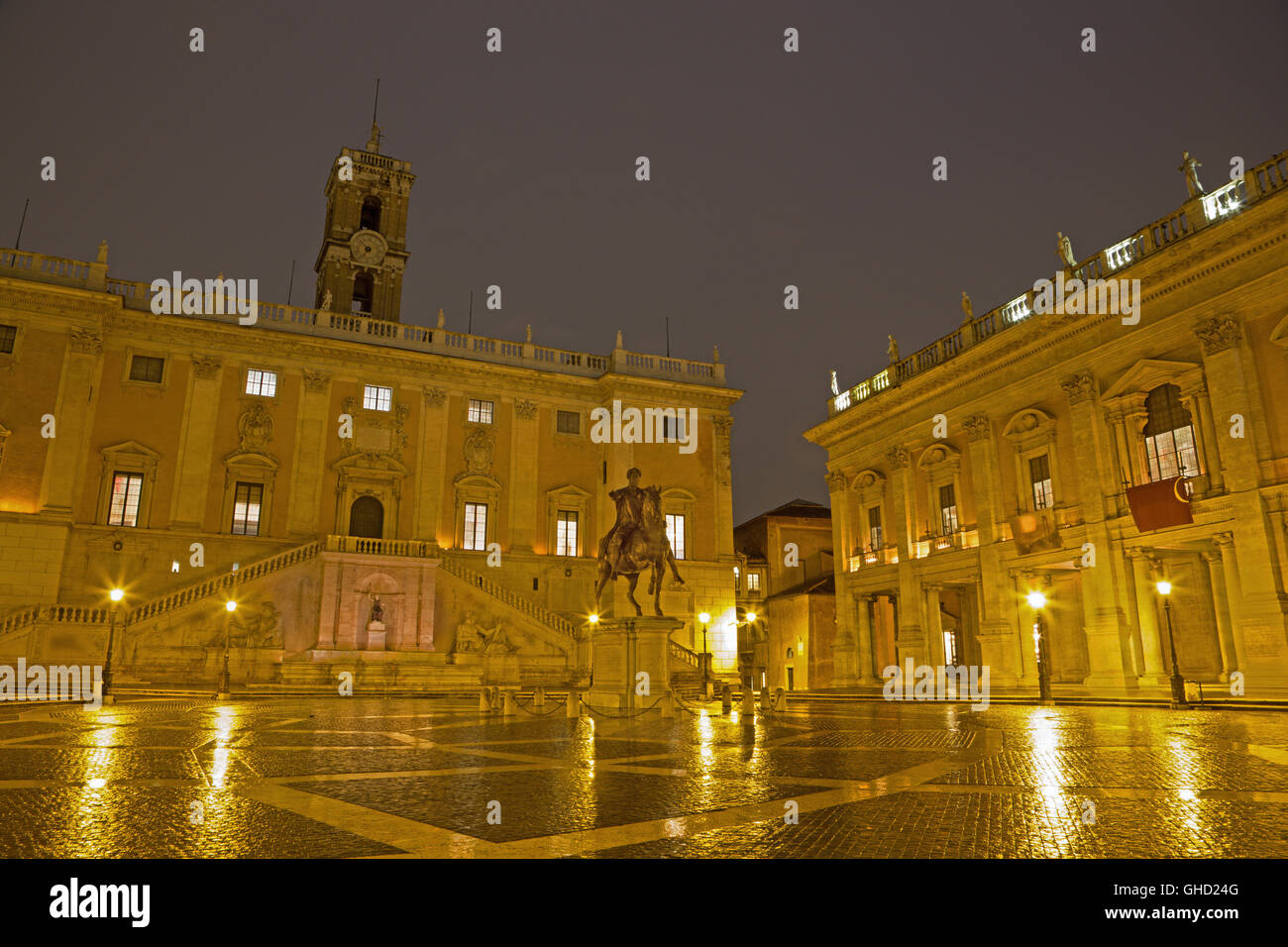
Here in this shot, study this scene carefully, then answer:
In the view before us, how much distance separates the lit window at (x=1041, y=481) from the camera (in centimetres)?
2548

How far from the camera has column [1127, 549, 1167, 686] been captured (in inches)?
849

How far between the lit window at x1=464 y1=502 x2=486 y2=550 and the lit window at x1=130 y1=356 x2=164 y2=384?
1426cm

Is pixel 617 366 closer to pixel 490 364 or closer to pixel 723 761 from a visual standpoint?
pixel 490 364

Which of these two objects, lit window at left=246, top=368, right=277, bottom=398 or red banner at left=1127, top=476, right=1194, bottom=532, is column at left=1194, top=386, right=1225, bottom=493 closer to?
red banner at left=1127, top=476, right=1194, bottom=532

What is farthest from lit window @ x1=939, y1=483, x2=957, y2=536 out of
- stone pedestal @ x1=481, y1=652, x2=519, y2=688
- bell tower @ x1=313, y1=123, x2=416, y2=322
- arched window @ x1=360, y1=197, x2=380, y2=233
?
arched window @ x1=360, y1=197, x2=380, y2=233

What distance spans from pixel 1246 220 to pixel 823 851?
74.8 ft

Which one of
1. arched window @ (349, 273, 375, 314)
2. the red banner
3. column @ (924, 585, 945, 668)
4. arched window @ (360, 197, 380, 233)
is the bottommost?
column @ (924, 585, 945, 668)

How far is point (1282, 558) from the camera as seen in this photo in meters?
18.5

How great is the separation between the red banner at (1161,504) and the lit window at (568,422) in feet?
83.8

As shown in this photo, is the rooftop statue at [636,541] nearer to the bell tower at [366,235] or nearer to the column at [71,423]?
the column at [71,423]

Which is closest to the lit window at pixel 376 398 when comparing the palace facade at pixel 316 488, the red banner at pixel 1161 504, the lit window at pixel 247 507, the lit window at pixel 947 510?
the palace facade at pixel 316 488

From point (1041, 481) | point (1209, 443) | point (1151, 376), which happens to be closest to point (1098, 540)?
point (1041, 481)
